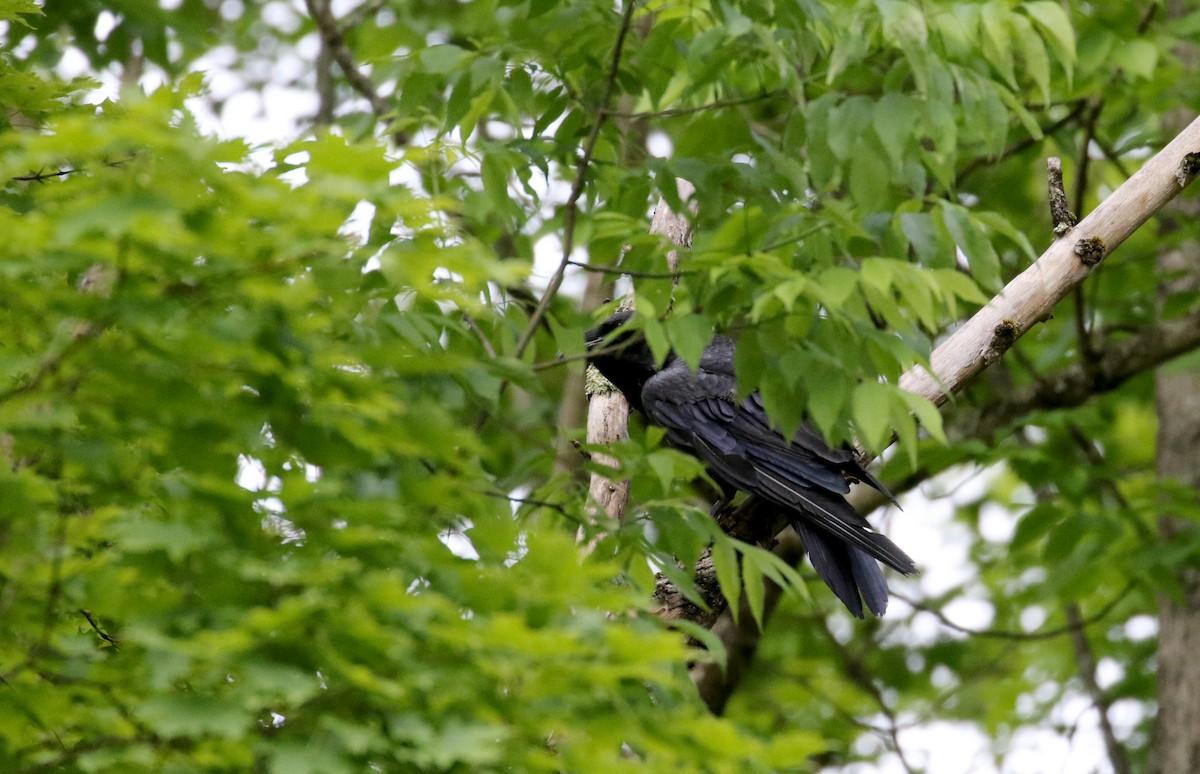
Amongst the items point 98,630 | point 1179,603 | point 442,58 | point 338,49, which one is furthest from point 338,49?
point 1179,603

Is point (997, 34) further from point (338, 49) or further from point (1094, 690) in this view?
point (1094, 690)

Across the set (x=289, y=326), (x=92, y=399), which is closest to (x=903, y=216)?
(x=289, y=326)

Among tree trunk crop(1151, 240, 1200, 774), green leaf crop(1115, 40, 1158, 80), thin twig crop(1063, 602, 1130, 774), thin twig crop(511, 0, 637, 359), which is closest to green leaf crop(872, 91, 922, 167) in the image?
thin twig crop(511, 0, 637, 359)

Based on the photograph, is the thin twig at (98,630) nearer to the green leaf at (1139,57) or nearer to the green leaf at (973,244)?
the green leaf at (973,244)

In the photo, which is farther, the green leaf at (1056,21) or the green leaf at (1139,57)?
the green leaf at (1139,57)

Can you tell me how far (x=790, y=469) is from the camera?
15.0 ft

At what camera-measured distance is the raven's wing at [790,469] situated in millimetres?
4379

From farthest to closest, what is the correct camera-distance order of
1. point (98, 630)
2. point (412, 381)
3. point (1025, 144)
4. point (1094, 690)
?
point (1094, 690)
point (1025, 144)
point (98, 630)
point (412, 381)

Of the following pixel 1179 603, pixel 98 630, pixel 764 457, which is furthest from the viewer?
pixel 1179 603

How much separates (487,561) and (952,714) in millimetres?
6741

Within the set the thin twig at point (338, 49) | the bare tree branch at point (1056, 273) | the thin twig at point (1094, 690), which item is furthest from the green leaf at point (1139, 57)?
the thin twig at point (338, 49)

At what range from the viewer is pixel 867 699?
785 cm

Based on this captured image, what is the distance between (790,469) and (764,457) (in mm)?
180

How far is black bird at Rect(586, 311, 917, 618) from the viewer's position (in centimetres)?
439
